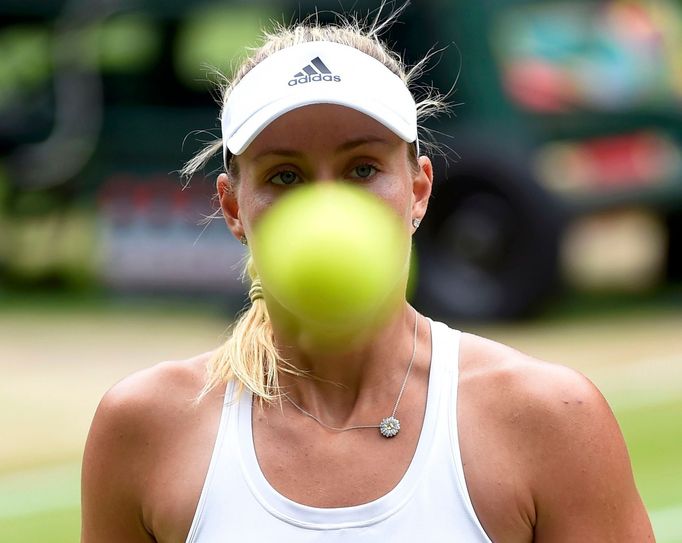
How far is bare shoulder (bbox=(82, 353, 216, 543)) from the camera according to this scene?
3014mm

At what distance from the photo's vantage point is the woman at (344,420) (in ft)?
9.29

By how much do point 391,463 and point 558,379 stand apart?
0.37m

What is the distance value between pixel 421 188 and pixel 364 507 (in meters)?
0.71

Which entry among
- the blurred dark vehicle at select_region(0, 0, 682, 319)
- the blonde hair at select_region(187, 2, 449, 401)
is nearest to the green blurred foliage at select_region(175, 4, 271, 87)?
the blurred dark vehicle at select_region(0, 0, 682, 319)

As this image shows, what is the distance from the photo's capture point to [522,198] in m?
12.8

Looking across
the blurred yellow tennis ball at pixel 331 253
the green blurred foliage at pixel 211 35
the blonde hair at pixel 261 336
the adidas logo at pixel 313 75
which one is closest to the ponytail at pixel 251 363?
the blonde hair at pixel 261 336

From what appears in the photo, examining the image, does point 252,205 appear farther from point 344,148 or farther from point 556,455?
point 556,455

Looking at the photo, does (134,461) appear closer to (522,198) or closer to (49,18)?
(522,198)

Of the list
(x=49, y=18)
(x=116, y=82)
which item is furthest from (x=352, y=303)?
(x=49, y=18)

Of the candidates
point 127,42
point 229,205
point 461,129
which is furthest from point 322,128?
point 127,42

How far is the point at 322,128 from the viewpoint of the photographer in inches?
112

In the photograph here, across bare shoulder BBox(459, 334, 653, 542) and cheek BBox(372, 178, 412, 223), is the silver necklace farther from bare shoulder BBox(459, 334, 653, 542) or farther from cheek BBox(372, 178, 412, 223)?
cheek BBox(372, 178, 412, 223)

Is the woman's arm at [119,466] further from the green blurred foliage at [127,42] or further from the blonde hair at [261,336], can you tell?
the green blurred foliage at [127,42]

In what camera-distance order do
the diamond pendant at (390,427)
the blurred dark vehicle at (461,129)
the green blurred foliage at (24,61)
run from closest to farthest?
the diamond pendant at (390,427), the blurred dark vehicle at (461,129), the green blurred foliage at (24,61)
